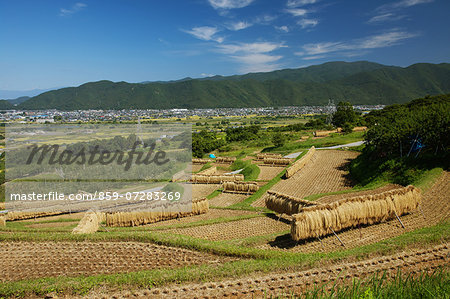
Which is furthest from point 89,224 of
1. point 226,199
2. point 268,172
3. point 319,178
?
point 268,172

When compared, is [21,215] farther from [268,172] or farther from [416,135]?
[416,135]

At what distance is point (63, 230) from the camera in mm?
10969

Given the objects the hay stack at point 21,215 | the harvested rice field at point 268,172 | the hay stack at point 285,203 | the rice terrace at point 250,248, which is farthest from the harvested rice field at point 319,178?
the hay stack at point 21,215

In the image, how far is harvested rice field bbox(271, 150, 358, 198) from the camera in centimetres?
1814

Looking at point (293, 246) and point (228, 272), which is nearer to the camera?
point (228, 272)

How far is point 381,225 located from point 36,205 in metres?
18.5

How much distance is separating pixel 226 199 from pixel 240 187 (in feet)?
4.38

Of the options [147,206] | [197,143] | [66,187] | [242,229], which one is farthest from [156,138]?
[242,229]

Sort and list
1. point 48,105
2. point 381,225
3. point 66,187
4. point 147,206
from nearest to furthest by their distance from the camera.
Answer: point 381,225 < point 147,206 < point 66,187 < point 48,105

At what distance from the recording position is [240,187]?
18.2m

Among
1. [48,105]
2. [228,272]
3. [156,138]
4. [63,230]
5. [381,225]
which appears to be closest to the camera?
[228,272]

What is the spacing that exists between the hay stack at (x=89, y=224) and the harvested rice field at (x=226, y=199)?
688 centimetres

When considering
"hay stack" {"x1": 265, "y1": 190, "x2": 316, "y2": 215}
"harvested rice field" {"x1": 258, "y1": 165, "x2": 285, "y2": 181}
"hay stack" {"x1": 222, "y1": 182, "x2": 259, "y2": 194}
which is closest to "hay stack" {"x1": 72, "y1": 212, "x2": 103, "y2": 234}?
"hay stack" {"x1": 265, "y1": 190, "x2": 316, "y2": 215}

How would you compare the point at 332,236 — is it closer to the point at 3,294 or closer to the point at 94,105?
the point at 3,294
